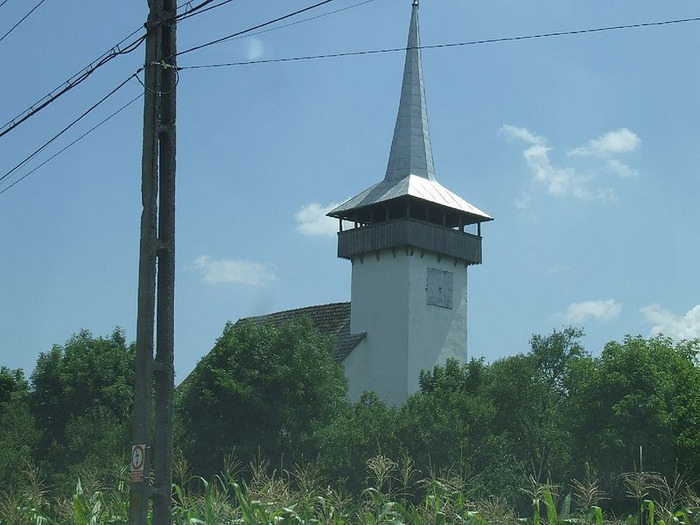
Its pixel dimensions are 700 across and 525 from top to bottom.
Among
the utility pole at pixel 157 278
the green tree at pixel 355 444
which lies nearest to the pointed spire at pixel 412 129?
the green tree at pixel 355 444

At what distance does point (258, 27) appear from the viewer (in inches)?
672

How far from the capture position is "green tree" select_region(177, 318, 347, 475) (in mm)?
35969

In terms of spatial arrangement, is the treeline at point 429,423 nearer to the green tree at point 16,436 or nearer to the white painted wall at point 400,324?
the green tree at point 16,436

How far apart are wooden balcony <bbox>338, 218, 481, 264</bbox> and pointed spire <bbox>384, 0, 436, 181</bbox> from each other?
11.9 feet

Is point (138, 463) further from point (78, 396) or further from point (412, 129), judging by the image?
point (412, 129)

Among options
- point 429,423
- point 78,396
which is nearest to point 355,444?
point 429,423

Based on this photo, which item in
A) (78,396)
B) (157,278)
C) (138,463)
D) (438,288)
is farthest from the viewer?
(438,288)

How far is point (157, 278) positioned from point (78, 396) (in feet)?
96.6

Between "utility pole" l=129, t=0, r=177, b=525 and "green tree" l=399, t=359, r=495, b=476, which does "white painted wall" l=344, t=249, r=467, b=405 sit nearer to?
"green tree" l=399, t=359, r=495, b=476

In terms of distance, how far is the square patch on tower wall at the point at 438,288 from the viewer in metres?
52.5

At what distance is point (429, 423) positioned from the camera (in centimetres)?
3569

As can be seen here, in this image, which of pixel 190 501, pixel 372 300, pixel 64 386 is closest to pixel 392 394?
pixel 372 300

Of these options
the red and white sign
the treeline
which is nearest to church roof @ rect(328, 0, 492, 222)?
the treeline

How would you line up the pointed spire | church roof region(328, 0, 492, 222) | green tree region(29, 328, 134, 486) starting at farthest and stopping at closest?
the pointed spire, church roof region(328, 0, 492, 222), green tree region(29, 328, 134, 486)
